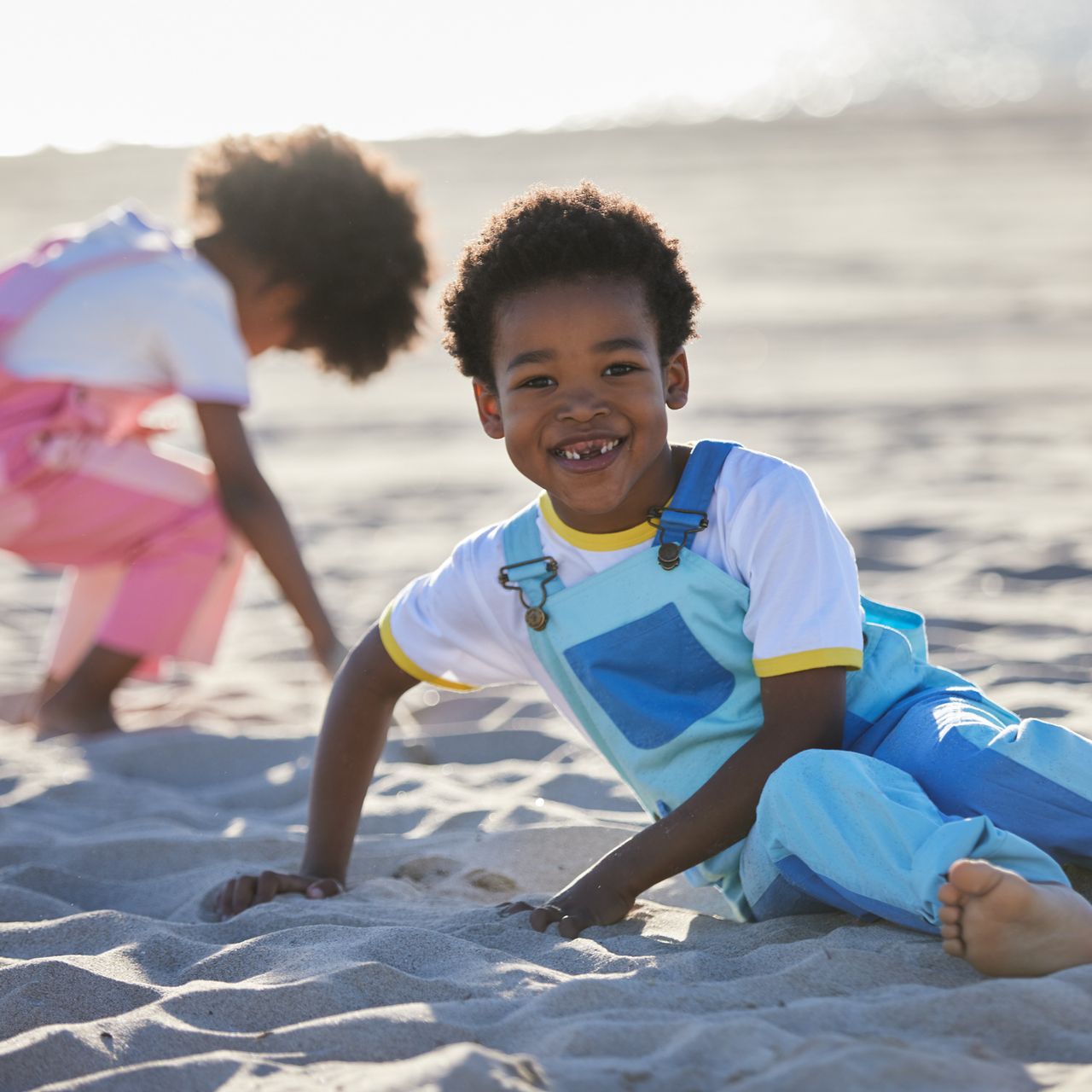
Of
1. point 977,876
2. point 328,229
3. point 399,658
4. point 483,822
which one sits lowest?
point 483,822

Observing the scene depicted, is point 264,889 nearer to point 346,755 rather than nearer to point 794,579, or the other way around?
point 346,755

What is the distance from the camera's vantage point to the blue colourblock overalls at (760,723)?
2.12 meters

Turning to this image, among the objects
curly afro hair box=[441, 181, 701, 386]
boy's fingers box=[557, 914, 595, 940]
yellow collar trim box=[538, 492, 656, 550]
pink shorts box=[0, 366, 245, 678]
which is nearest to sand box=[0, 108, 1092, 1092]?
boy's fingers box=[557, 914, 595, 940]

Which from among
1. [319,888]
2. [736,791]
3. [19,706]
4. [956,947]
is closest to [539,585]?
[736,791]

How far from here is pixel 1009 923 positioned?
1.87 m

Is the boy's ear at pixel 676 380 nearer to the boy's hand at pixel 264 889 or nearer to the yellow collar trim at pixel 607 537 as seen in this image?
the yellow collar trim at pixel 607 537

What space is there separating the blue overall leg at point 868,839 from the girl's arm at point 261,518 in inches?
75.3

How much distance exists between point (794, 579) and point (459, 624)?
0.63 meters

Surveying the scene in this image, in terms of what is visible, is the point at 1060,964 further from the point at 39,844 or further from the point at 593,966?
the point at 39,844

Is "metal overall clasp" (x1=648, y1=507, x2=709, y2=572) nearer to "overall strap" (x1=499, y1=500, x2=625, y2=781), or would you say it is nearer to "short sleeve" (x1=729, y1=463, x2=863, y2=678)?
"short sleeve" (x1=729, y1=463, x2=863, y2=678)

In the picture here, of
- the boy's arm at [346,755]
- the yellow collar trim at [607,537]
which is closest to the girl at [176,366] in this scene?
the boy's arm at [346,755]

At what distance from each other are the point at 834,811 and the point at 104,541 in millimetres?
2728

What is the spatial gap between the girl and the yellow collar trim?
4.97 ft

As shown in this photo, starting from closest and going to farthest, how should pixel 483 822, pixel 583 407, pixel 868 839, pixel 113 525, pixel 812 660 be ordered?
1. pixel 868 839
2. pixel 812 660
3. pixel 583 407
4. pixel 483 822
5. pixel 113 525
